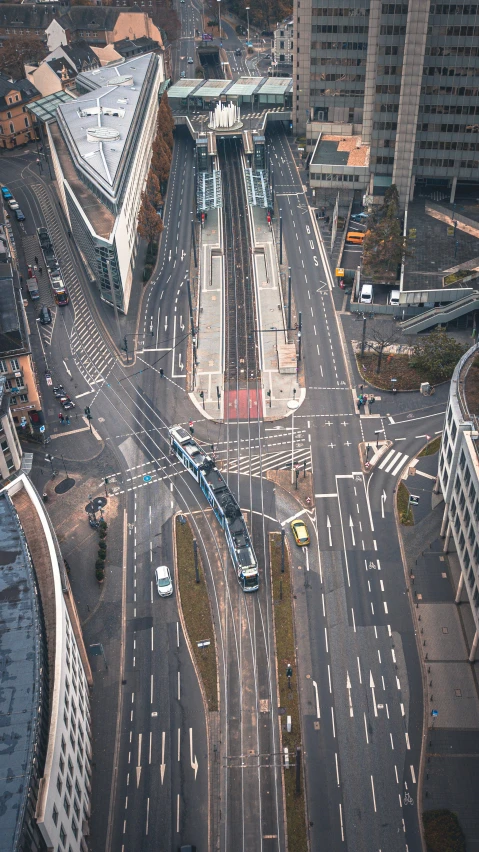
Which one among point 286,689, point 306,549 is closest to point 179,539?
point 306,549

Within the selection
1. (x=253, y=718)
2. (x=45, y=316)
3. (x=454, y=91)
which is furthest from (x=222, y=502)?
(x=454, y=91)

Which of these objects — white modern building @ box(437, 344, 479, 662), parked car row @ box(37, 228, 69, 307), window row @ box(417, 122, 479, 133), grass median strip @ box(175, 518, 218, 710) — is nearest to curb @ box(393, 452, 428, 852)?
white modern building @ box(437, 344, 479, 662)

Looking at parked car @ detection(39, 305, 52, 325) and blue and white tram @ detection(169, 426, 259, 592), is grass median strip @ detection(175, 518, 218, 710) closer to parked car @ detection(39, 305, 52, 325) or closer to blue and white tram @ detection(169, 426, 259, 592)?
blue and white tram @ detection(169, 426, 259, 592)

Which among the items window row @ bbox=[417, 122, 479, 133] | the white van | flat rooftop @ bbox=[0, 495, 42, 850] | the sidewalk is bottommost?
the sidewalk

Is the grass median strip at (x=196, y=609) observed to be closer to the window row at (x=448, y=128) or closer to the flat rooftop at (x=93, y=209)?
the flat rooftop at (x=93, y=209)

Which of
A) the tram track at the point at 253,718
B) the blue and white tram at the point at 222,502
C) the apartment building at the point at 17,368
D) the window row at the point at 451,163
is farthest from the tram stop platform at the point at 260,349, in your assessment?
the window row at the point at 451,163

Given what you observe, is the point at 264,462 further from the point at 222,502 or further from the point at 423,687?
the point at 423,687
